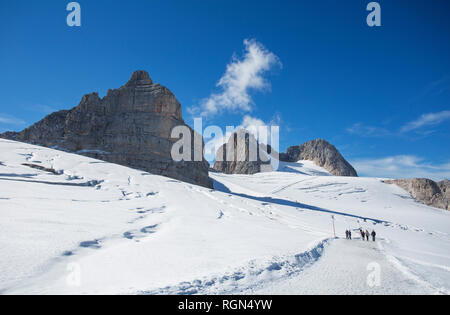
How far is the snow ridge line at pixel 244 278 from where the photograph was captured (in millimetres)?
4729

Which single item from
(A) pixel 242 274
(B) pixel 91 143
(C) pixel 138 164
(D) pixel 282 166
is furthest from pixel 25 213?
(D) pixel 282 166

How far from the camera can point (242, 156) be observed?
3642 inches

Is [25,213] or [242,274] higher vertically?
[25,213]

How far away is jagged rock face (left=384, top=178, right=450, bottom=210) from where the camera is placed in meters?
47.1

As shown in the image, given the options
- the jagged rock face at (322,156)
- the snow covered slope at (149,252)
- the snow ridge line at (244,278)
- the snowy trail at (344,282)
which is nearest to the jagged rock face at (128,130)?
the snow covered slope at (149,252)

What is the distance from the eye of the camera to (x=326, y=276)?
631 centimetres

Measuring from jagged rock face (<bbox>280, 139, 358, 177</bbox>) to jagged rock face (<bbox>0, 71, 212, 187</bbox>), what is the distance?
255 feet

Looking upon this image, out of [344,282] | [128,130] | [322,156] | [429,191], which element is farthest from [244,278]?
[322,156]

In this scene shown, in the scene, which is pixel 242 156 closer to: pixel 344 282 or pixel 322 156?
pixel 322 156

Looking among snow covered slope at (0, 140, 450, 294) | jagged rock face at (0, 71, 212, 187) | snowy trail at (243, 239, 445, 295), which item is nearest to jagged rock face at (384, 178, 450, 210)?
jagged rock face at (0, 71, 212, 187)

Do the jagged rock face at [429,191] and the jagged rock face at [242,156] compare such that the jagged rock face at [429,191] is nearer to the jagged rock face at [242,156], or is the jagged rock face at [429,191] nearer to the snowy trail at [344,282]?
the jagged rock face at [242,156]

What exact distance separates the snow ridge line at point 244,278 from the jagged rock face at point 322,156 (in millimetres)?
104180
